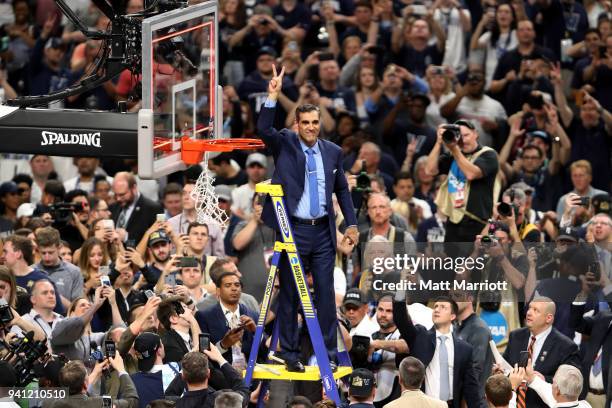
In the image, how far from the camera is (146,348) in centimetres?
1415

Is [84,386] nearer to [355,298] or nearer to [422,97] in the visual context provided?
[355,298]

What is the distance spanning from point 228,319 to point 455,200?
11.4ft

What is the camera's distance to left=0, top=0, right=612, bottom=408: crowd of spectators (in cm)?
1474

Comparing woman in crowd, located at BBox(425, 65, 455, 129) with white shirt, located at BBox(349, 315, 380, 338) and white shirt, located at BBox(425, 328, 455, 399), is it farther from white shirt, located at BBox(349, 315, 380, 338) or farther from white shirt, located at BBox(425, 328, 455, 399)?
white shirt, located at BBox(425, 328, 455, 399)

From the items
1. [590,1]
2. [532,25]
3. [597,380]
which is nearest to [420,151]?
[532,25]

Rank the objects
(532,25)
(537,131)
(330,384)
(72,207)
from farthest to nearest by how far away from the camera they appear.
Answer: (532,25)
(537,131)
(72,207)
(330,384)

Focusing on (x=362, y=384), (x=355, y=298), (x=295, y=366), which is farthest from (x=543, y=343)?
(x=295, y=366)

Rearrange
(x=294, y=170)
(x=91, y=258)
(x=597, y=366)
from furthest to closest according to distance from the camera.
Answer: (x=91, y=258)
(x=597, y=366)
(x=294, y=170)

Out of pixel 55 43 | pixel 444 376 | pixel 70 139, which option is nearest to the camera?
pixel 70 139

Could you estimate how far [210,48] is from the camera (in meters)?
14.8

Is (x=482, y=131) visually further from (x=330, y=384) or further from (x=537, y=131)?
(x=330, y=384)

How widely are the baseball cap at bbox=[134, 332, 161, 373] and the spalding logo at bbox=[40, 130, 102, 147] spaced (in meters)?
1.70

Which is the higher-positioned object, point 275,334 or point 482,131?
point 482,131

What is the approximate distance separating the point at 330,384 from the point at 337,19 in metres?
10.7
